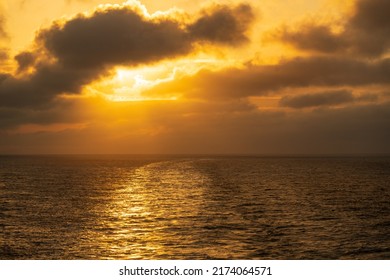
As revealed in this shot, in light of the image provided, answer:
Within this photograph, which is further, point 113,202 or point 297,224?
point 113,202

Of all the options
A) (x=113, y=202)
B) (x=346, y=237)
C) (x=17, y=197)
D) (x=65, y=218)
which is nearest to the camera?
(x=346, y=237)

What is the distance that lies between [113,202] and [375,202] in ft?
127

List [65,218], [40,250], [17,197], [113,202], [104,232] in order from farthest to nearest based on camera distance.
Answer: [17,197], [113,202], [65,218], [104,232], [40,250]

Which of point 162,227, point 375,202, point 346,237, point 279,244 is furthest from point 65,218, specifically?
point 375,202

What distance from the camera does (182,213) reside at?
51.2 meters

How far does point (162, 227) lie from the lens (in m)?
42.2

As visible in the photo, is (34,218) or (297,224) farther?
(34,218)

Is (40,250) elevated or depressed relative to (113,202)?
depressed

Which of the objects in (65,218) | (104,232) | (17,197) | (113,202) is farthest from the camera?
(17,197)

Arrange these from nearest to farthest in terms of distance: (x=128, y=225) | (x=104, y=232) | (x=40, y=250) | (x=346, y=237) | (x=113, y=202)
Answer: (x=40, y=250)
(x=346, y=237)
(x=104, y=232)
(x=128, y=225)
(x=113, y=202)
